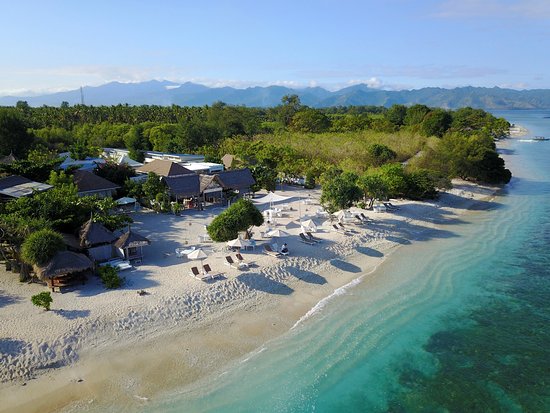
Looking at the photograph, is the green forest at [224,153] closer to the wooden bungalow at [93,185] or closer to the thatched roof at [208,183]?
the wooden bungalow at [93,185]

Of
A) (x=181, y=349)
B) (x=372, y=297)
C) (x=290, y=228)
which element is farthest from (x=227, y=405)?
(x=290, y=228)

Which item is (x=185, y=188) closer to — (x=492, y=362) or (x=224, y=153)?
(x=224, y=153)

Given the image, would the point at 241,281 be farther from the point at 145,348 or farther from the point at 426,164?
the point at 426,164

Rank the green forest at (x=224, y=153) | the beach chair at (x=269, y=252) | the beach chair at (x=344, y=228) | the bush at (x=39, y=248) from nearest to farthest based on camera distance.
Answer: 1. the bush at (x=39, y=248)
2. the green forest at (x=224, y=153)
3. the beach chair at (x=269, y=252)
4. the beach chair at (x=344, y=228)

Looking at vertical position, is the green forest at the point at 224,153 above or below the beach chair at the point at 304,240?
above

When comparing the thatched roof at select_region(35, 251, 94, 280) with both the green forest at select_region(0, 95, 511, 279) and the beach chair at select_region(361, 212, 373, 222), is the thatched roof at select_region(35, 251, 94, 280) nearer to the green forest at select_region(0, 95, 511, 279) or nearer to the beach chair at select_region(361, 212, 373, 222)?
the green forest at select_region(0, 95, 511, 279)

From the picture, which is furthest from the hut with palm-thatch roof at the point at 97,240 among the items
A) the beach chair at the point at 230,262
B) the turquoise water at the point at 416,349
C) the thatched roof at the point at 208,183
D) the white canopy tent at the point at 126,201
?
the thatched roof at the point at 208,183


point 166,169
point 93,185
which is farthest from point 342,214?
point 93,185
